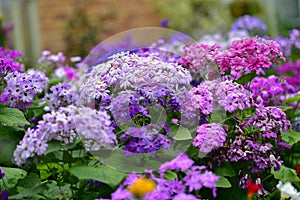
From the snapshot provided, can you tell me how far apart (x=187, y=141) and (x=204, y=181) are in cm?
37

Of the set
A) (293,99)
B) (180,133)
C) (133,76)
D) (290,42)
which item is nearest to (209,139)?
(180,133)

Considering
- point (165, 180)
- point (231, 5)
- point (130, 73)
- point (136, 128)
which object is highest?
point (231, 5)

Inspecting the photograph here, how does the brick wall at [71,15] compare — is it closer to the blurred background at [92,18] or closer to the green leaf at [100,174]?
the blurred background at [92,18]

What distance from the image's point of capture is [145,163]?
5.54 feet

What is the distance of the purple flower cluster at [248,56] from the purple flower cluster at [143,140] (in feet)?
1.50

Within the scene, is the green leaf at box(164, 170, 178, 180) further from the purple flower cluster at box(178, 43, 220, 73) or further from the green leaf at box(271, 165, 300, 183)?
the purple flower cluster at box(178, 43, 220, 73)

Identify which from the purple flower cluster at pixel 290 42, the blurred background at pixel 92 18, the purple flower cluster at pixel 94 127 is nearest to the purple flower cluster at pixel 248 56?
the purple flower cluster at pixel 94 127

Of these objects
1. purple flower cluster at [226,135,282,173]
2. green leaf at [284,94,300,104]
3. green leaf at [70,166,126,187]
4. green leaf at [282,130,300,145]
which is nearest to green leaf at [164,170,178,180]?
green leaf at [70,166,126,187]

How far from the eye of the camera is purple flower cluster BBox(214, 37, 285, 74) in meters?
1.95

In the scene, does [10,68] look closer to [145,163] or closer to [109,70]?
[109,70]

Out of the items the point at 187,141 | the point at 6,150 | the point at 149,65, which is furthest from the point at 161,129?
the point at 6,150

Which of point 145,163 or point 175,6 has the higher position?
point 175,6

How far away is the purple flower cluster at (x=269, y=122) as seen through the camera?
184 cm

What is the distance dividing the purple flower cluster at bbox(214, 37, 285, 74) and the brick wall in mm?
5535
